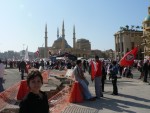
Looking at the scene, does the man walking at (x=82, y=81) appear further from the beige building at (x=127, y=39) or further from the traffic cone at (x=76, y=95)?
the beige building at (x=127, y=39)

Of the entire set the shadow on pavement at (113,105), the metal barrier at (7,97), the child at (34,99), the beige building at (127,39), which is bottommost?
the shadow on pavement at (113,105)

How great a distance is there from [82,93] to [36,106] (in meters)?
9.51

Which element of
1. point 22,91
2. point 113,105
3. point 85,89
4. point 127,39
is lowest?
point 113,105

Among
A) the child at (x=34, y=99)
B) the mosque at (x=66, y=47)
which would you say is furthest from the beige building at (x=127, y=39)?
the child at (x=34, y=99)

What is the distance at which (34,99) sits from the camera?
389 centimetres

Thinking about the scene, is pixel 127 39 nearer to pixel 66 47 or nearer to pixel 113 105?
pixel 66 47

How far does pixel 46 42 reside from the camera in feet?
473

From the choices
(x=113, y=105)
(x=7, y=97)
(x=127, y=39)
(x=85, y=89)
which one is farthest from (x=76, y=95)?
(x=127, y=39)

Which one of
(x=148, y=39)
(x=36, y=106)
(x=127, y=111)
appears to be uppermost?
(x=148, y=39)

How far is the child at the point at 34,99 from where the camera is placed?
3.88m

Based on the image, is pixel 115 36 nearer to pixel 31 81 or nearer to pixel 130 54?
pixel 130 54

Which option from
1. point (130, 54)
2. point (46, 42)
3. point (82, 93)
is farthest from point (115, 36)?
point (82, 93)

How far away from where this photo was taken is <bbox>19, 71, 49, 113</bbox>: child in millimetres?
3883

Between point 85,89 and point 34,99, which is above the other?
point 34,99
